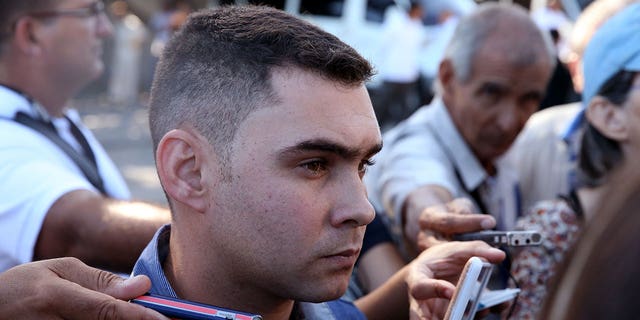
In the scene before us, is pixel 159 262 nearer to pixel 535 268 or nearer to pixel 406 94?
pixel 535 268

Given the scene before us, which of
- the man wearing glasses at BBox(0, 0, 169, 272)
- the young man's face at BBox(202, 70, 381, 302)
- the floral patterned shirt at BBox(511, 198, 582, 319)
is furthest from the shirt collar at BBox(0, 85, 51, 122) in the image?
the floral patterned shirt at BBox(511, 198, 582, 319)

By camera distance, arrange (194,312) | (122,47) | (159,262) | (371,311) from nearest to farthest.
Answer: (194,312), (159,262), (371,311), (122,47)

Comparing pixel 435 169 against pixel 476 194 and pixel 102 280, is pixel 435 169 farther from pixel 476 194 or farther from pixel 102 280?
pixel 102 280

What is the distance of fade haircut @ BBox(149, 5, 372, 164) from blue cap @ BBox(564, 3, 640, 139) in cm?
143

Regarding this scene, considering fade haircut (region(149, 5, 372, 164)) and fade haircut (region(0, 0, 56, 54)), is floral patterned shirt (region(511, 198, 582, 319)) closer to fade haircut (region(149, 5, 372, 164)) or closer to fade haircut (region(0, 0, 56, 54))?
fade haircut (region(149, 5, 372, 164))

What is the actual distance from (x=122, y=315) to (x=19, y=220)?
1.19 meters

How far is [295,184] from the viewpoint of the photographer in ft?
6.01

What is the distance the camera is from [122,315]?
163 centimetres

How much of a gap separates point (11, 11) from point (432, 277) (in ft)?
7.52

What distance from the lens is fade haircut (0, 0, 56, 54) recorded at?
136 inches

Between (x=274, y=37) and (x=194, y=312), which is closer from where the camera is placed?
(x=194, y=312)

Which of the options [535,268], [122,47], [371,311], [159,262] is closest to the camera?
[159,262]

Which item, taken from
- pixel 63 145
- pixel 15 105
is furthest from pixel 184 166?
pixel 15 105

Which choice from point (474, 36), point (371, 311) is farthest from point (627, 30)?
point (371, 311)
